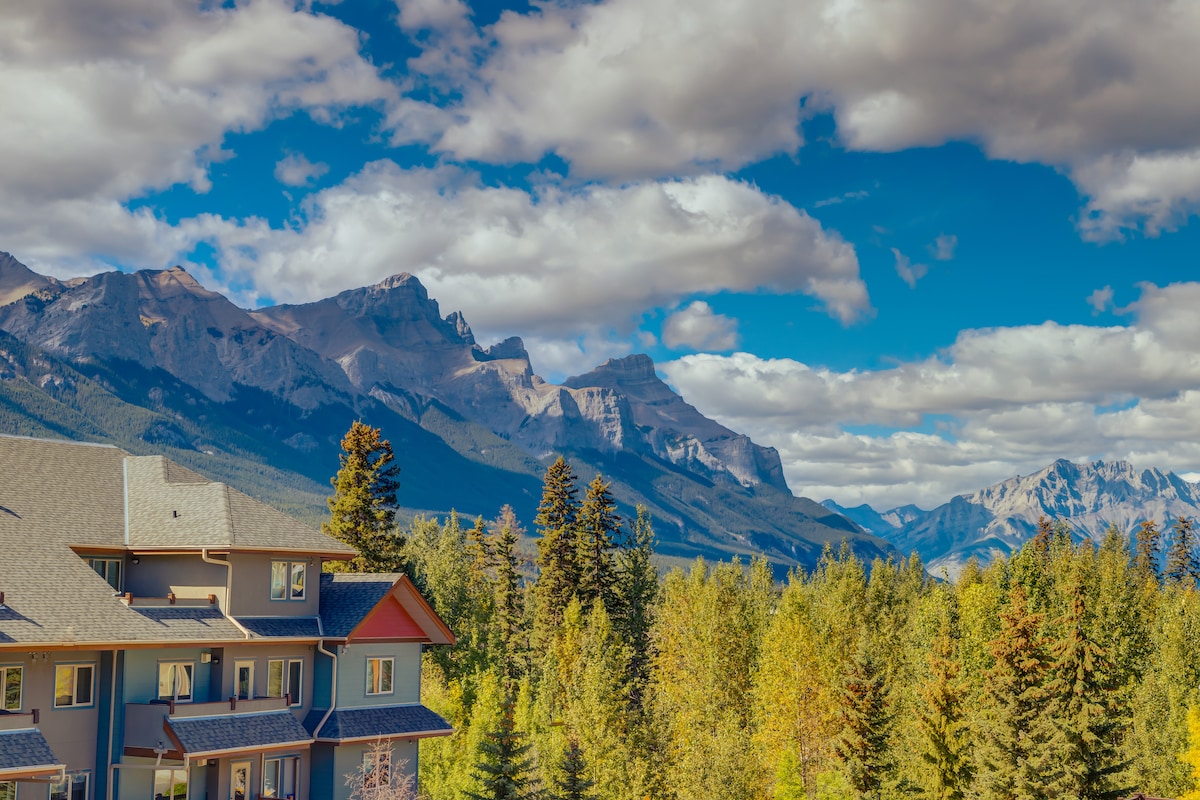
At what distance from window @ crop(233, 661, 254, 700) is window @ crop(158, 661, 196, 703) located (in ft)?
5.85

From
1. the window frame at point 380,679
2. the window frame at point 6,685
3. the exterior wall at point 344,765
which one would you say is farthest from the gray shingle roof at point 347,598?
the window frame at point 6,685

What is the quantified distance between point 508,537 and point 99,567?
51.3 m

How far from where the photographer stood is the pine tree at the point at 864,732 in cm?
5862

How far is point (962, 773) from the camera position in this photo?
60594 millimetres

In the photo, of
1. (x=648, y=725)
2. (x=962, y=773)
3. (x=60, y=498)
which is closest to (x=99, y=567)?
(x=60, y=498)

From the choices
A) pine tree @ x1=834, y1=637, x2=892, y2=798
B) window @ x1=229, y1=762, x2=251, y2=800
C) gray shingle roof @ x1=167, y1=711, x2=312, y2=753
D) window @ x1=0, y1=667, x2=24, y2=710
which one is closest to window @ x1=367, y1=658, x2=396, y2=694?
gray shingle roof @ x1=167, y1=711, x2=312, y2=753

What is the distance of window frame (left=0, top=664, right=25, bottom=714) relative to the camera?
1503 inches

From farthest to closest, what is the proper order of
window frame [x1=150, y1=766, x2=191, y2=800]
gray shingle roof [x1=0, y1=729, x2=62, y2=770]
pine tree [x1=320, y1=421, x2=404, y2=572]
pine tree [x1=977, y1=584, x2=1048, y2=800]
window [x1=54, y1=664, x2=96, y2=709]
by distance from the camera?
pine tree [x1=320, y1=421, x2=404, y2=572] < pine tree [x1=977, y1=584, x2=1048, y2=800] < window frame [x1=150, y1=766, x2=191, y2=800] < window [x1=54, y1=664, x2=96, y2=709] < gray shingle roof [x1=0, y1=729, x2=62, y2=770]

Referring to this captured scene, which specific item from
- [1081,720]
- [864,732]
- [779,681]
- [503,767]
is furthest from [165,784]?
[779,681]

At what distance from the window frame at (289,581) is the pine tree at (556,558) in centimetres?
3823

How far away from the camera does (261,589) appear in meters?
45.6

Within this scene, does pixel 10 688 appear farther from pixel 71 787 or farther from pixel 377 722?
pixel 377 722

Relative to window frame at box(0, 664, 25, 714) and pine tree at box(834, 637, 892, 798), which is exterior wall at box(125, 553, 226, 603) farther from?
pine tree at box(834, 637, 892, 798)

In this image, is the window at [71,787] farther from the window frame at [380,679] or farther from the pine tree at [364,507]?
the pine tree at [364,507]
